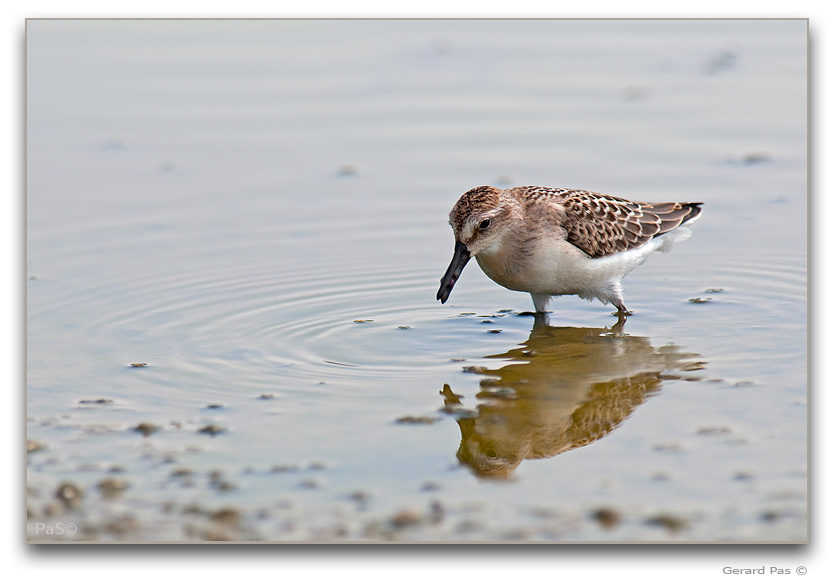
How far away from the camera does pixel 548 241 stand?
8.46 metres

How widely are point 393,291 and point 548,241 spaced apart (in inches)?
62.5

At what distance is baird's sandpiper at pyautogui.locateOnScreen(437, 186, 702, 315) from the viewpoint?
8.21 m

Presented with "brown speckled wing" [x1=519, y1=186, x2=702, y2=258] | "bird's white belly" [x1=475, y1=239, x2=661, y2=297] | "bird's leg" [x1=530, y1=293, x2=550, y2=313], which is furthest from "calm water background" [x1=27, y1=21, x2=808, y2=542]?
"brown speckled wing" [x1=519, y1=186, x2=702, y2=258]

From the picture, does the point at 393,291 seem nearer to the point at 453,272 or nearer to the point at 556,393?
the point at 453,272

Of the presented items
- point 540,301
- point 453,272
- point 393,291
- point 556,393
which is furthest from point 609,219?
point 556,393

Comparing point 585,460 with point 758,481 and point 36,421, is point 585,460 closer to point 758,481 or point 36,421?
point 758,481

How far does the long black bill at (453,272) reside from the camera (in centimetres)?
810

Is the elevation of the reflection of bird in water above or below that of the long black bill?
below

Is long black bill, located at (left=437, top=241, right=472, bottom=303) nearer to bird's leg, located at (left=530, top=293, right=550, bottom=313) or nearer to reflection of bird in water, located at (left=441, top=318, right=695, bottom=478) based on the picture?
reflection of bird in water, located at (left=441, top=318, right=695, bottom=478)

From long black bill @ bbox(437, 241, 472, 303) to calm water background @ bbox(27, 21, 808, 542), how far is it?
0.37 metres

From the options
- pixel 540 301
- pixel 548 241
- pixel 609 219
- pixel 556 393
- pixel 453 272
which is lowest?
pixel 556 393

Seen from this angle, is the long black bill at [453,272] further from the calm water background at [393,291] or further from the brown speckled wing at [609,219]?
the brown speckled wing at [609,219]

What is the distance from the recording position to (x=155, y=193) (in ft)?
38.2

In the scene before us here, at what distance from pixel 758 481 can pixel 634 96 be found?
8.09 meters
